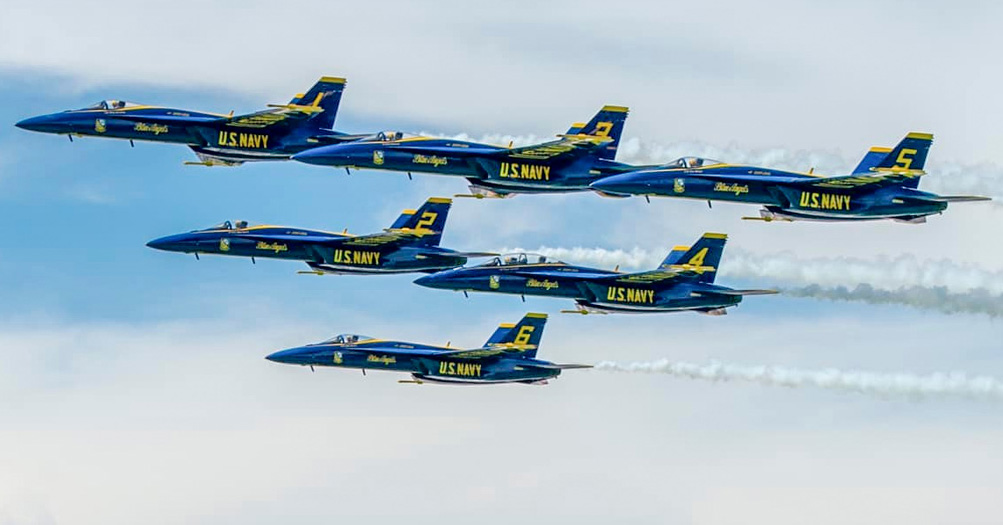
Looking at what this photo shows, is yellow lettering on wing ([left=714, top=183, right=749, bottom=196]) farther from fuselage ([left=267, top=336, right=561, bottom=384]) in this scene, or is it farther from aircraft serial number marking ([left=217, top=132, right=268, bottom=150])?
aircraft serial number marking ([left=217, top=132, right=268, bottom=150])

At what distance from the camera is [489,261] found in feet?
493

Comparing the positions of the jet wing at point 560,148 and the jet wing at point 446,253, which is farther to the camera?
the jet wing at point 446,253

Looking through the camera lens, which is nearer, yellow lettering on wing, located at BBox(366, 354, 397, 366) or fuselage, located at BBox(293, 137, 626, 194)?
fuselage, located at BBox(293, 137, 626, 194)

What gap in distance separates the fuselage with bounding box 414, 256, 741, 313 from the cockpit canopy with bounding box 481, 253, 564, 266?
0.17m

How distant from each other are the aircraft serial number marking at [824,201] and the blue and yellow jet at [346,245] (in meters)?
20.0

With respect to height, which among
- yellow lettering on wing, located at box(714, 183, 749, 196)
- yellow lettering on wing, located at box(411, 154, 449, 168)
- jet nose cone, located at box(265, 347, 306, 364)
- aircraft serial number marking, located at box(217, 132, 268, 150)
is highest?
aircraft serial number marking, located at box(217, 132, 268, 150)

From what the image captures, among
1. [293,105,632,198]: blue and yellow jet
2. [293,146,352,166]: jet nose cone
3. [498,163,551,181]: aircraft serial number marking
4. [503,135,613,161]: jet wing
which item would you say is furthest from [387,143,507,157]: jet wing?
[293,146,352,166]: jet nose cone

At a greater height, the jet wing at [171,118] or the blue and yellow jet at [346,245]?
the jet wing at [171,118]

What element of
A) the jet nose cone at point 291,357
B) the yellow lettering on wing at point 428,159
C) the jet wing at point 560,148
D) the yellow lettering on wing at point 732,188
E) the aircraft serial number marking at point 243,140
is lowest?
the jet nose cone at point 291,357

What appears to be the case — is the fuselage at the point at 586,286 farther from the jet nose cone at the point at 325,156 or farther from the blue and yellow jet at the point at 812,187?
the jet nose cone at the point at 325,156

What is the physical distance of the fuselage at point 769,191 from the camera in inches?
5359

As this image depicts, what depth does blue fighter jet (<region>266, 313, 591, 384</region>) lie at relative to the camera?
151250 mm

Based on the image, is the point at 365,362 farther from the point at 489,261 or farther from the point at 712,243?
the point at 712,243

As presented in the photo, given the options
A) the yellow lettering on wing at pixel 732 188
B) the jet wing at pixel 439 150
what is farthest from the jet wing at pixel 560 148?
the yellow lettering on wing at pixel 732 188
